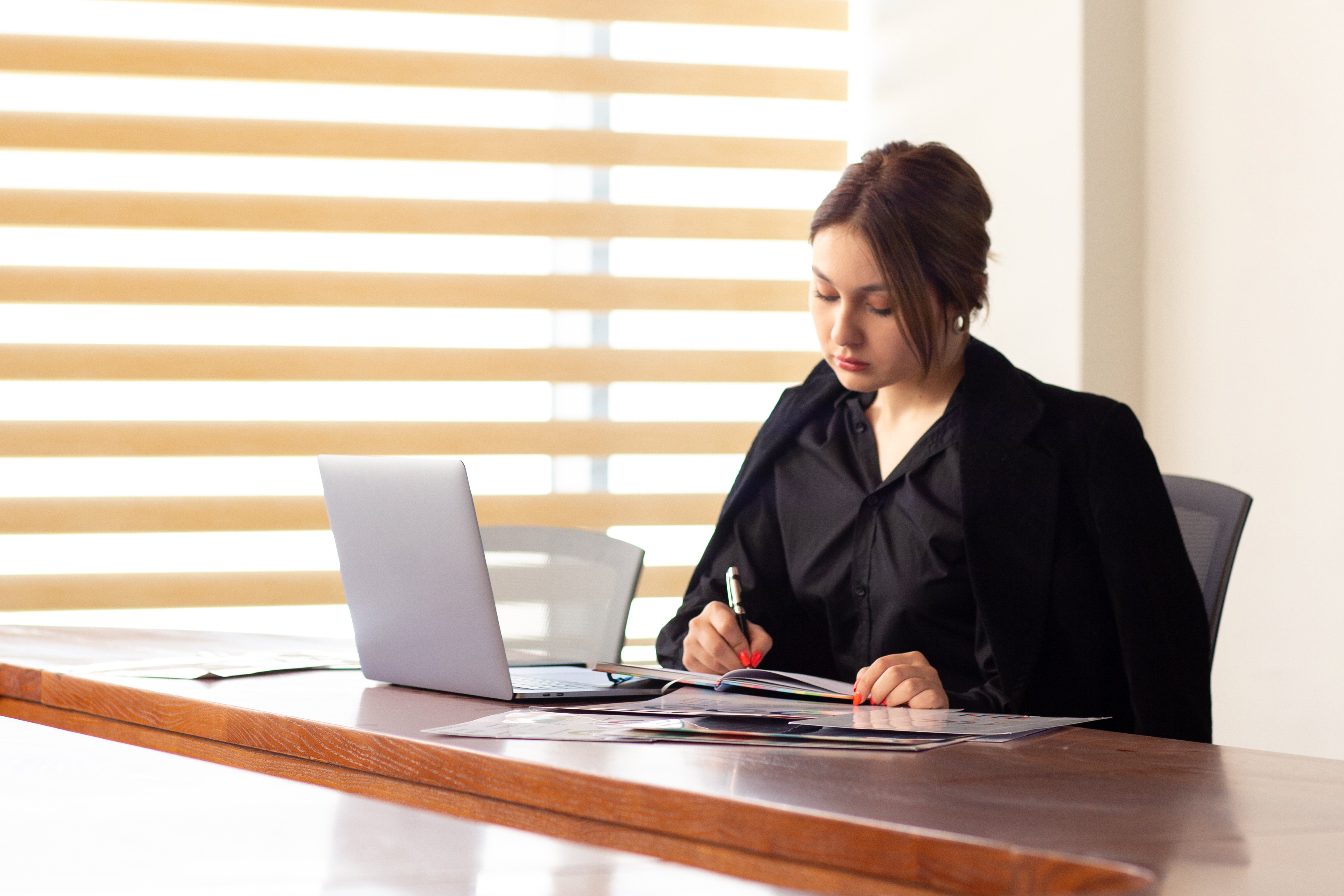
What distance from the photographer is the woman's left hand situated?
1.29 meters

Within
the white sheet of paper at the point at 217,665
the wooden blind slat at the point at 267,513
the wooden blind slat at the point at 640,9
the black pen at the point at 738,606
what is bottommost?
the white sheet of paper at the point at 217,665

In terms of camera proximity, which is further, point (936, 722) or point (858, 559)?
point (858, 559)

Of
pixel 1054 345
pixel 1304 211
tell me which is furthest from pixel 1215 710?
pixel 1304 211

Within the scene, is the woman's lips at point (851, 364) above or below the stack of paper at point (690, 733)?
above

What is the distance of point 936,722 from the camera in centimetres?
116

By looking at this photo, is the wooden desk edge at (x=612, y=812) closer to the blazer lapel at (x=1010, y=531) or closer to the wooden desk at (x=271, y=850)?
the wooden desk at (x=271, y=850)

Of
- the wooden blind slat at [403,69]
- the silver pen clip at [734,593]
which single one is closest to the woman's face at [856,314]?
the silver pen clip at [734,593]

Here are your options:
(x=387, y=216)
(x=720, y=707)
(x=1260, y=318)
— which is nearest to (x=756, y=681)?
(x=720, y=707)

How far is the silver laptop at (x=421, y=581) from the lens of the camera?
125 cm

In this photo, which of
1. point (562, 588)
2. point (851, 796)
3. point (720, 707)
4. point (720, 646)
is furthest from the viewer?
point (562, 588)

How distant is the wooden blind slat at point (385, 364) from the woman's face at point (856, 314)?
1354 mm

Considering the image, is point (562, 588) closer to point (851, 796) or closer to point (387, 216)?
point (387, 216)

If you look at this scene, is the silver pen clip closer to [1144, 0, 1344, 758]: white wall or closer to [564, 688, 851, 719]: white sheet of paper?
[564, 688, 851, 719]: white sheet of paper

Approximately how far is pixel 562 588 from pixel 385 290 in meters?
0.96
